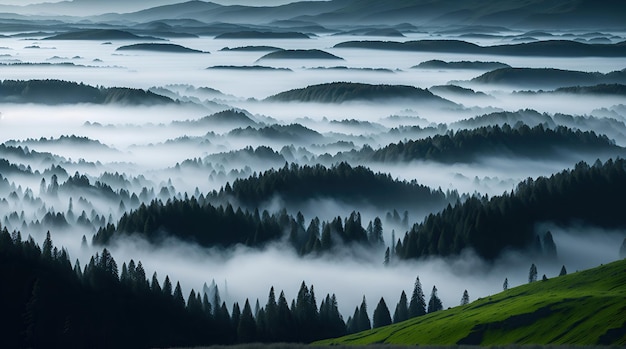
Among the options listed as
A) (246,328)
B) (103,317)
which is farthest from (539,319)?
(103,317)

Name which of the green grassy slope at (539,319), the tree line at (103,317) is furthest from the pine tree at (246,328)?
the green grassy slope at (539,319)

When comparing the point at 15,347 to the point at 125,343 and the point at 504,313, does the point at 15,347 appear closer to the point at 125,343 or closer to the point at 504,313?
the point at 125,343

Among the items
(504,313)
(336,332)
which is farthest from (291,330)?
(504,313)

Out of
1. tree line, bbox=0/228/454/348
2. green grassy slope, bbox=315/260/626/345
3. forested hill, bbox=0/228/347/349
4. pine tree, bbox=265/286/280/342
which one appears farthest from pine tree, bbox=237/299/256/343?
green grassy slope, bbox=315/260/626/345

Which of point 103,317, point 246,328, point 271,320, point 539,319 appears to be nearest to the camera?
point 539,319

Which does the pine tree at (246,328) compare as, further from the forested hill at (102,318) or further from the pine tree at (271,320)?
the pine tree at (271,320)

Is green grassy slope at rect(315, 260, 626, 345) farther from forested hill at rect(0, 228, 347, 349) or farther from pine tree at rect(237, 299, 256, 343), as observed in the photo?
forested hill at rect(0, 228, 347, 349)

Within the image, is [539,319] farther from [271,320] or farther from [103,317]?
[103,317]

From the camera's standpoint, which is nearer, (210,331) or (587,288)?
(587,288)
